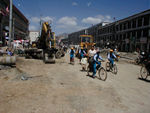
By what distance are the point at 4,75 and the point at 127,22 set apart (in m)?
49.2

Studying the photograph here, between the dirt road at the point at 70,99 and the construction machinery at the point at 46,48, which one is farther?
the construction machinery at the point at 46,48

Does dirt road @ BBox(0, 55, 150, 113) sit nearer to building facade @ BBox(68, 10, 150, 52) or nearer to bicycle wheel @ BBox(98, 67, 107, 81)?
bicycle wheel @ BBox(98, 67, 107, 81)

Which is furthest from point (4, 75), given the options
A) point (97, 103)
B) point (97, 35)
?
point (97, 35)

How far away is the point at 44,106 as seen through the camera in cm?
488

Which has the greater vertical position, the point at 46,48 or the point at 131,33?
the point at 131,33

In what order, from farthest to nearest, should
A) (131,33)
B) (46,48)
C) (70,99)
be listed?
(131,33)
(46,48)
(70,99)

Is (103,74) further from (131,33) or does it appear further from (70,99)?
(131,33)

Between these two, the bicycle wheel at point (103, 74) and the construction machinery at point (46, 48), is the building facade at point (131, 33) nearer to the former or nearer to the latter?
the construction machinery at point (46, 48)

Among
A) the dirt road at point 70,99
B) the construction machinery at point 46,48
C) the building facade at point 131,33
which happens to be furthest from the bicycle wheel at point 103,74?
the building facade at point 131,33

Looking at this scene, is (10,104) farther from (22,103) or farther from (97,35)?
(97,35)

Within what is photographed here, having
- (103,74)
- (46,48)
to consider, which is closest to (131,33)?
(46,48)

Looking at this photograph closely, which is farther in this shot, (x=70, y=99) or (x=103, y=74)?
(x=103, y=74)

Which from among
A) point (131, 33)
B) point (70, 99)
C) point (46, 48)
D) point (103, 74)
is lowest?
point (70, 99)

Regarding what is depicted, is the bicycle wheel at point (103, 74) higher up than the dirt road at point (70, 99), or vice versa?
the bicycle wheel at point (103, 74)
